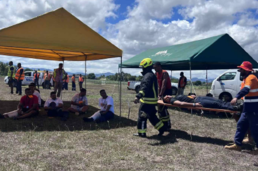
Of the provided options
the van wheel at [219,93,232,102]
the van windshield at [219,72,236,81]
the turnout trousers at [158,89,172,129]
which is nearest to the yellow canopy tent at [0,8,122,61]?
the turnout trousers at [158,89,172,129]

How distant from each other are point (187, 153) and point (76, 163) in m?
2.03

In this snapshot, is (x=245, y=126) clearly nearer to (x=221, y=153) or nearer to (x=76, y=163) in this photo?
(x=221, y=153)

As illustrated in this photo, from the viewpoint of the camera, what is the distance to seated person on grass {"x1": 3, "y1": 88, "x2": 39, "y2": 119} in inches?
244

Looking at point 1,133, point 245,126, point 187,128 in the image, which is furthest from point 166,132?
point 1,133

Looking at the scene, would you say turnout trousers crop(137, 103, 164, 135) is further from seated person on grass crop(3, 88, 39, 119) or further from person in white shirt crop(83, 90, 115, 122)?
seated person on grass crop(3, 88, 39, 119)

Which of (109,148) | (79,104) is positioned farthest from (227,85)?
(109,148)

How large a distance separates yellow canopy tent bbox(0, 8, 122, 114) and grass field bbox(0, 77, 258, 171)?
2017 millimetres

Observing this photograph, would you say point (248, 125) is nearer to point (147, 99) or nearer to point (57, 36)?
point (147, 99)

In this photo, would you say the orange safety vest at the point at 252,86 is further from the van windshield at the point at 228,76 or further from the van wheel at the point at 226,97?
the van windshield at the point at 228,76

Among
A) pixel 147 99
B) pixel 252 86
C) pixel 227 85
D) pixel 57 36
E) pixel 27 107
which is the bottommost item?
pixel 27 107

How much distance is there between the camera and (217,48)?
8.93m

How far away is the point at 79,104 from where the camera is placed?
720 centimetres

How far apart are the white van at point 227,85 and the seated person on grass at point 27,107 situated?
8029 millimetres

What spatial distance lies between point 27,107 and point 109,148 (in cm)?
332
